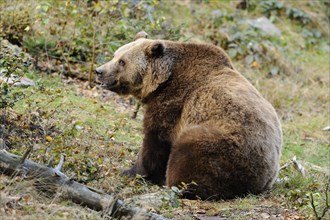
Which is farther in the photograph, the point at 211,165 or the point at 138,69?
the point at 138,69

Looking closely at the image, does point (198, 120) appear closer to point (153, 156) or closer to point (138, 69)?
point (153, 156)

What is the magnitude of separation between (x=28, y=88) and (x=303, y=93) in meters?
7.77

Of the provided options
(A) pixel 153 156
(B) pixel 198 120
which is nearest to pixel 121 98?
(A) pixel 153 156

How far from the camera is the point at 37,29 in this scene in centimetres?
1359

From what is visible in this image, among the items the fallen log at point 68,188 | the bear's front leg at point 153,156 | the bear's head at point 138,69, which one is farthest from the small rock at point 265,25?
the fallen log at point 68,188

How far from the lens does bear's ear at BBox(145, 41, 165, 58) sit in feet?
28.0

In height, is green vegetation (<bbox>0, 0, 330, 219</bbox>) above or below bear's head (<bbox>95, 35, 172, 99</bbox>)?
below

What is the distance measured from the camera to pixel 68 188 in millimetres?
5980

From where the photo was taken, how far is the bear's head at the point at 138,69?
8.58 m

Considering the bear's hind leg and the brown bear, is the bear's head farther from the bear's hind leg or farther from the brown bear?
the bear's hind leg

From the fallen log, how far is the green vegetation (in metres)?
0.10

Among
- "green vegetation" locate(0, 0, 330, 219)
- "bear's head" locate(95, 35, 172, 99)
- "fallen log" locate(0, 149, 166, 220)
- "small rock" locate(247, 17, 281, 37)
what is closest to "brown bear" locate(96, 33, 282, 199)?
"bear's head" locate(95, 35, 172, 99)

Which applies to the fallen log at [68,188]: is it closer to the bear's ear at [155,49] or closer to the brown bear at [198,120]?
the brown bear at [198,120]

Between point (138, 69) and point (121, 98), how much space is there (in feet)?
14.9
